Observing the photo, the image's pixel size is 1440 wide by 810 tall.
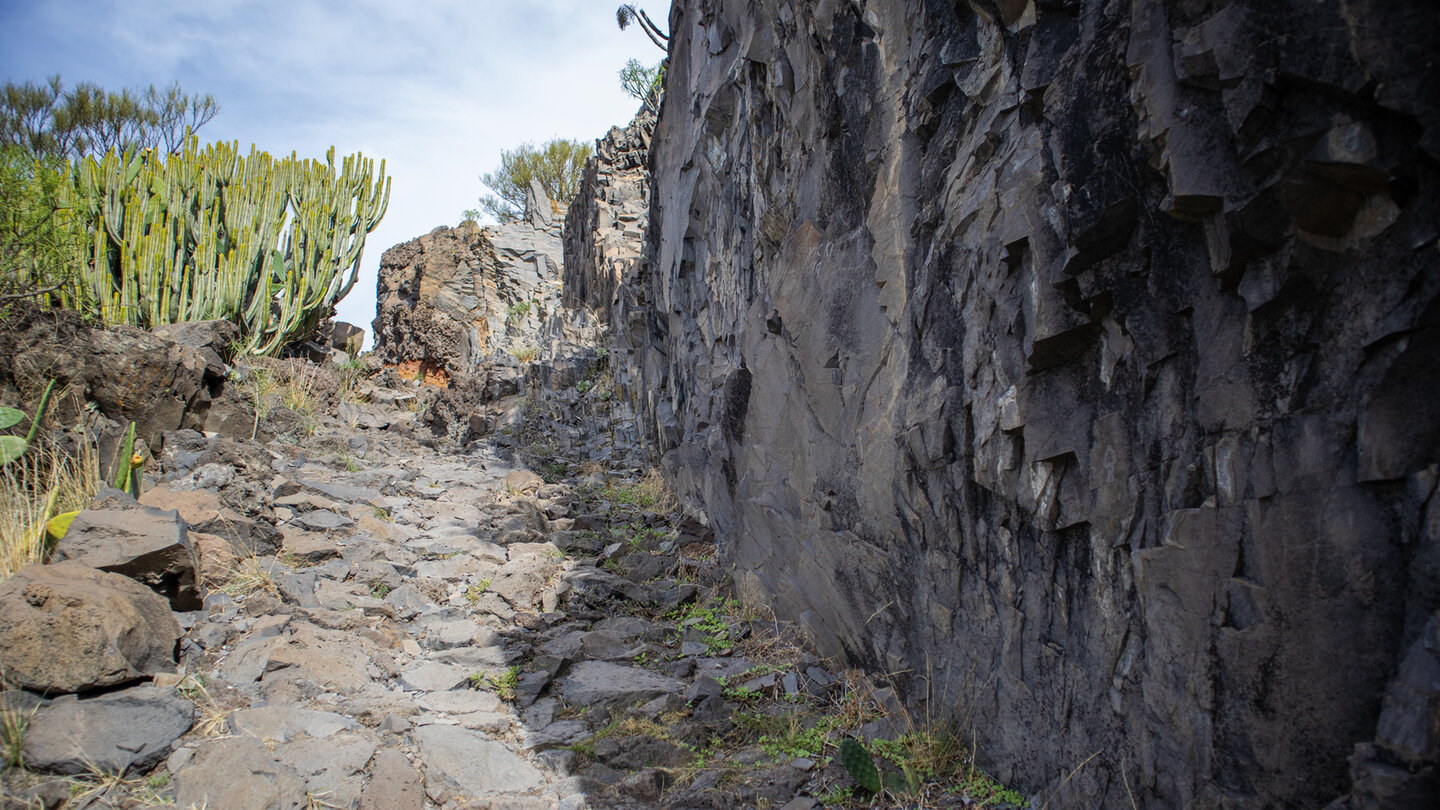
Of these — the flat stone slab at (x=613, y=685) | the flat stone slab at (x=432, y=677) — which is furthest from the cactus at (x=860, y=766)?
the flat stone slab at (x=432, y=677)

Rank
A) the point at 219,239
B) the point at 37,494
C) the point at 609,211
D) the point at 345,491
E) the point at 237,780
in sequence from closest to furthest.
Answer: the point at 237,780
the point at 37,494
the point at 345,491
the point at 219,239
the point at 609,211

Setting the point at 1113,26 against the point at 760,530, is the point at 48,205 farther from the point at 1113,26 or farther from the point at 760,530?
the point at 1113,26

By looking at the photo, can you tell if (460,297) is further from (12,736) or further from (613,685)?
(12,736)

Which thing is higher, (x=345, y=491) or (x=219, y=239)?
(x=219, y=239)

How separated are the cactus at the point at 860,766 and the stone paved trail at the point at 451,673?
12 cm

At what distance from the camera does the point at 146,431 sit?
6.27 metres

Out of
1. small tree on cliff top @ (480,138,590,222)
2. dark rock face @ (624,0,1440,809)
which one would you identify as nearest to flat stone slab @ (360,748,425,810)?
dark rock face @ (624,0,1440,809)

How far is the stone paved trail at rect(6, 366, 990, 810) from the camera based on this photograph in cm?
306

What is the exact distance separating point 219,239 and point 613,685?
9.36 m

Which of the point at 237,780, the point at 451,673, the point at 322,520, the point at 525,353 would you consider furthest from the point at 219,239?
the point at 237,780

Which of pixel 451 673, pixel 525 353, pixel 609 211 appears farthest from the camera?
pixel 609 211

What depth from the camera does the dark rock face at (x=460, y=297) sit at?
1370cm

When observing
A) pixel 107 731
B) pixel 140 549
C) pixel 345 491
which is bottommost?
pixel 107 731

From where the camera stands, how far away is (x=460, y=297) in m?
14.5
